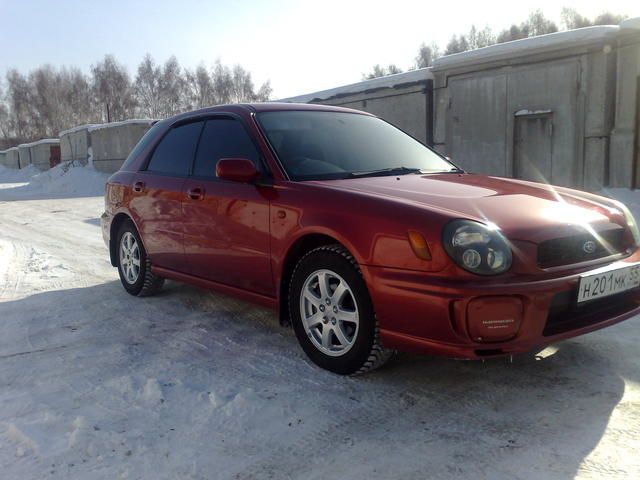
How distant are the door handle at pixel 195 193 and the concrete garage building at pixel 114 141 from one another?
19.3 meters

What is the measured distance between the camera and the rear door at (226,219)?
11.4ft

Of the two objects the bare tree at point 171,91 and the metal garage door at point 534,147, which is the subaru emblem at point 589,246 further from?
the bare tree at point 171,91

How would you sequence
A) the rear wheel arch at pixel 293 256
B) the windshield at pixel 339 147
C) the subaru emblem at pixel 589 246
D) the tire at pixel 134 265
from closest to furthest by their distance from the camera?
the subaru emblem at pixel 589 246 < the rear wheel arch at pixel 293 256 < the windshield at pixel 339 147 < the tire at pixel 134 265

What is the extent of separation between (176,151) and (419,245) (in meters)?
2.63

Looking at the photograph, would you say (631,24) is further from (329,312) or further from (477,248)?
(329,312)

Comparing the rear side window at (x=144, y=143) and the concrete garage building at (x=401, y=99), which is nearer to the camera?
the rear side window at (x=144, y=143)

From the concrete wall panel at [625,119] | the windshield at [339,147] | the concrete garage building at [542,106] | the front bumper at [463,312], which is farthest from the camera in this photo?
the concrete garage building at [542,106]

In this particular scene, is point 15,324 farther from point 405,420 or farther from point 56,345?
point 405,420

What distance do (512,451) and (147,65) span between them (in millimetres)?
73912

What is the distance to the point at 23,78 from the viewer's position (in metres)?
73.1

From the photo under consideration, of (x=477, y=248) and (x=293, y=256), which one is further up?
(x=477, y=248)

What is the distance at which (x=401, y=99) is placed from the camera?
1310cm

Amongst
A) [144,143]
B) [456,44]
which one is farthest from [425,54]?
[144,143]

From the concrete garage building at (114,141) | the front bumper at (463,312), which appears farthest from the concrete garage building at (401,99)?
the concrete garage building at (114,141)
